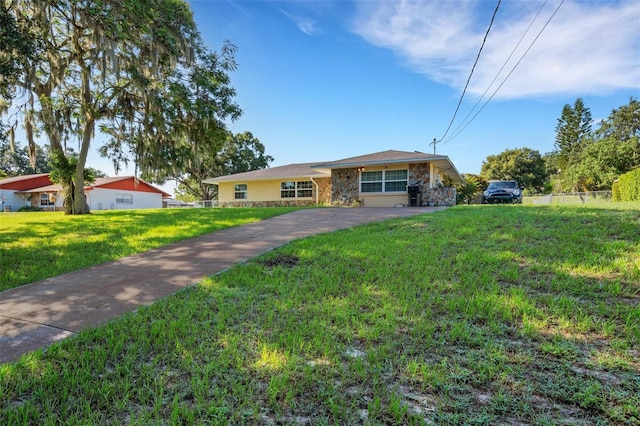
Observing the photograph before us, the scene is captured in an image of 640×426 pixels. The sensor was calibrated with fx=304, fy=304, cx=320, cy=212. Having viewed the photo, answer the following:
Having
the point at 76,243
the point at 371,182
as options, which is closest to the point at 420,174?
the point at 371,182

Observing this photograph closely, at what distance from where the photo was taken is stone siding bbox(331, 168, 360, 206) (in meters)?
16.4

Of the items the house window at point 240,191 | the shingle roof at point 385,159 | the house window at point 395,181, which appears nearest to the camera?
the shingle roof at point 385,159

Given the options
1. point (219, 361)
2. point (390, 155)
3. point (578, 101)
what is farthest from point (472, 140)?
point (578, 101)

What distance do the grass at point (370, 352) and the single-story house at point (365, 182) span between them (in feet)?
35.2

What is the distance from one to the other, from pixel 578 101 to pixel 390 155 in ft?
135

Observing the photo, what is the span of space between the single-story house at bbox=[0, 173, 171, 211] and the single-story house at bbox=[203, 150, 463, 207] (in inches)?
618

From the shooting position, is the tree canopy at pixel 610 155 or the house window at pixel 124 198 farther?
the house window at pixel 124 198

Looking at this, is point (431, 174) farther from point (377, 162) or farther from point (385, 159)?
point (377, 162)

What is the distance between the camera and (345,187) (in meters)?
16.7

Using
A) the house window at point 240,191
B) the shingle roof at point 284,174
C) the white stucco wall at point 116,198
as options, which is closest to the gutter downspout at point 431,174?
the shingle roof at point 284,174

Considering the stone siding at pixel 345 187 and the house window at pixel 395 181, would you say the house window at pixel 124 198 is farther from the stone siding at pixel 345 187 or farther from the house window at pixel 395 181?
the house window at pixel 395 181

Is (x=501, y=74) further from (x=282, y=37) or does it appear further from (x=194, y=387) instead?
(x=194, y=387)

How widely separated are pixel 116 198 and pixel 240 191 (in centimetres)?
1657

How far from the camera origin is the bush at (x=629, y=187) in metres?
14.3
